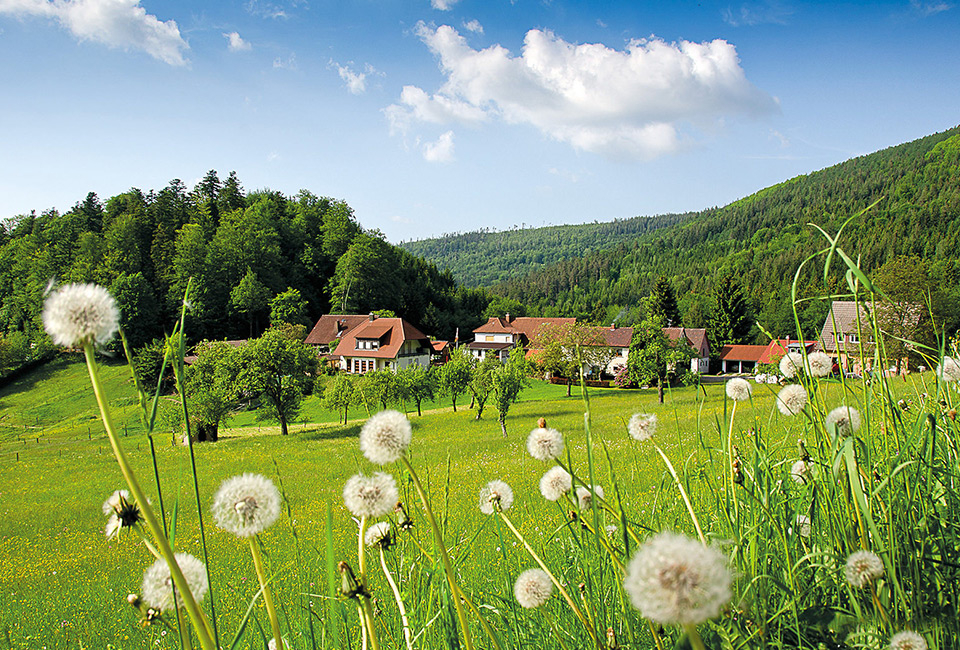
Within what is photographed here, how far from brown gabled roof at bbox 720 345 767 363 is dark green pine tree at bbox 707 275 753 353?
5335 mm

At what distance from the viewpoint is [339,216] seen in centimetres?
8525

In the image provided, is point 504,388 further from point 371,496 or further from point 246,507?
point 246,507

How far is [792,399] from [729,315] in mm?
78758

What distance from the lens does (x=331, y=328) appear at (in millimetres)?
66750

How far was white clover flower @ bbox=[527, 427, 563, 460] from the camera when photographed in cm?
132

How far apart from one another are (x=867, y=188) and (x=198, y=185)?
17920 cm

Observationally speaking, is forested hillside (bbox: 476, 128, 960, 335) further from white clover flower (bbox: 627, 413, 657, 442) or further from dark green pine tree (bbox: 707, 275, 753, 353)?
white clover flower (bbox: 627, 413, 657, 442)

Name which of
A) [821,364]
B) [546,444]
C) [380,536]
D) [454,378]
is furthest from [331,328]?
[546,444]

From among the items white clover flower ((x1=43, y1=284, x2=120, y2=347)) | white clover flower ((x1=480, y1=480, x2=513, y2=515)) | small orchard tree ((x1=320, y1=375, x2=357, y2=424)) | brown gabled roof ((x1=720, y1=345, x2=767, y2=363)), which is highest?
white clover flower ((x1=43, y1=284, x2=120, y2=347))

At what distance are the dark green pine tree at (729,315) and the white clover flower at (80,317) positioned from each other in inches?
3082

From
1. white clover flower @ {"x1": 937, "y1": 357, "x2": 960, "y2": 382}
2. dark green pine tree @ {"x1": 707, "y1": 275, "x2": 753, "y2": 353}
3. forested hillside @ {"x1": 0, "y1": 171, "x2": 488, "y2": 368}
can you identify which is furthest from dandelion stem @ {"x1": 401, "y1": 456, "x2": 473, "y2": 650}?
dark green pine tree @ {"x1": 707, "y1": 275, "x2": 753, "y2": 353}

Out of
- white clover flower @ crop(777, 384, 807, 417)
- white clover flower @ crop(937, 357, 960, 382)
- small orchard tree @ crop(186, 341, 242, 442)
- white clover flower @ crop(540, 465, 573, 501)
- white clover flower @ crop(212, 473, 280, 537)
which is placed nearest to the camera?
white clover flower @ crop(212, 473, 280, 537)

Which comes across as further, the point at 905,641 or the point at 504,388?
the point at 504,388

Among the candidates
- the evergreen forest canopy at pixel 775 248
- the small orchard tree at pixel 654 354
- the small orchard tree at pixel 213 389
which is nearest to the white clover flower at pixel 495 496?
the small orchard tree at pixel 213 389
